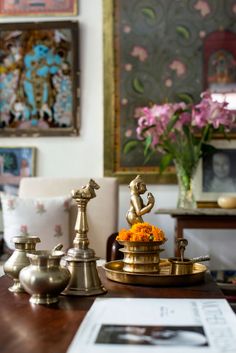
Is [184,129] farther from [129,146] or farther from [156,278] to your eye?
[156,278]

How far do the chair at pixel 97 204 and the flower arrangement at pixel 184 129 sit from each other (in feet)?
1.06

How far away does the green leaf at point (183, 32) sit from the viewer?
3.22 m

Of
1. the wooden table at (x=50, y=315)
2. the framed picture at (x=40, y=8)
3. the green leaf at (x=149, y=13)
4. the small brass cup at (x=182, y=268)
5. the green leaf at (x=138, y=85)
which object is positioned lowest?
the wooden table at (x=50, y=315)

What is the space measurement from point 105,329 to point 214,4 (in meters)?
2.64

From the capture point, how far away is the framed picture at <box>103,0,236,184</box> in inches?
127

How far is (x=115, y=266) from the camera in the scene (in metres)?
1.70

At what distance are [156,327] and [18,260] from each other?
53 centimetres

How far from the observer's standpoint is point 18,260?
1.45 metres

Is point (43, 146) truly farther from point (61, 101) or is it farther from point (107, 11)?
point (107, 11)

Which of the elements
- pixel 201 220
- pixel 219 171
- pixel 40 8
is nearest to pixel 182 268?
pixel 201 220

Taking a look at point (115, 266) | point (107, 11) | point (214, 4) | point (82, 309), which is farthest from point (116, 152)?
point (82, 309)

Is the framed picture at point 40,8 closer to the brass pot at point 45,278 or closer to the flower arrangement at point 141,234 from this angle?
the flower arrangement at point 141,234

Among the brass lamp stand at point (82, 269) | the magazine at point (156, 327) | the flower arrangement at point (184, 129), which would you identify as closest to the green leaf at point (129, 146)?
the flower arrangement at point (184, 129)

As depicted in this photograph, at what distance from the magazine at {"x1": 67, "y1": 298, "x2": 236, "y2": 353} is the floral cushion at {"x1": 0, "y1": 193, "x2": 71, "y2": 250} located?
5.19 feet
